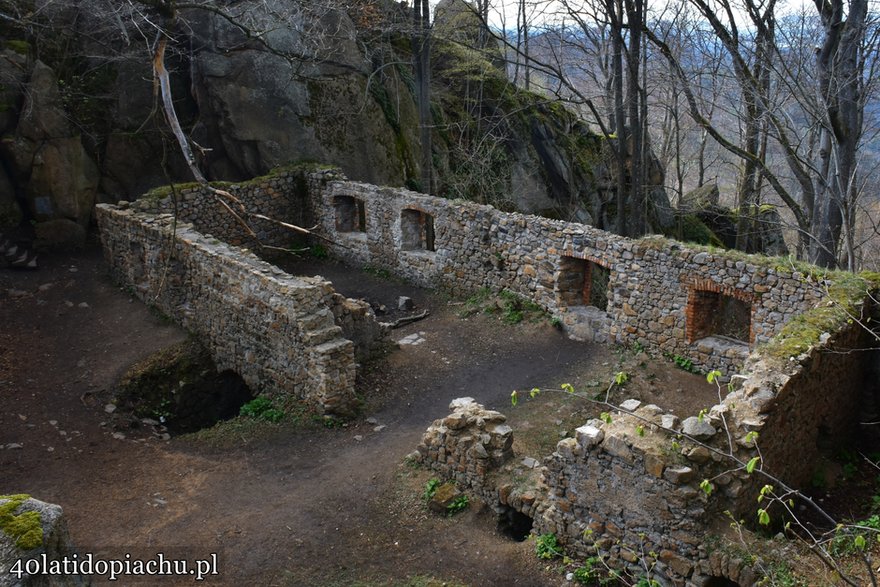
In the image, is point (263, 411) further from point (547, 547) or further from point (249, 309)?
point (547, 547)

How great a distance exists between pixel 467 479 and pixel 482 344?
4.87m

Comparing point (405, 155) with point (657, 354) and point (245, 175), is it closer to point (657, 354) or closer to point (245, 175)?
point (245, 175)

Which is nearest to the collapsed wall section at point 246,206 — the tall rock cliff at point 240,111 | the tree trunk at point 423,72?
the tall rock cliff at point 240,111

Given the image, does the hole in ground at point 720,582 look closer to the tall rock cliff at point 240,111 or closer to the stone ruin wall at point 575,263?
the stone ruin wall at point 575,263

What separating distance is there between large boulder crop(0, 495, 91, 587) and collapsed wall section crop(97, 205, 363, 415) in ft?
16.7

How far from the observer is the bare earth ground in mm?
7866

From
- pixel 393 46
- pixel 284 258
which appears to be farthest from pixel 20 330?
pixel 393 46

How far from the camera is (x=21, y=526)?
4504 mm

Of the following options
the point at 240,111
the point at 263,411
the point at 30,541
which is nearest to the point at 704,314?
the point at 263,411

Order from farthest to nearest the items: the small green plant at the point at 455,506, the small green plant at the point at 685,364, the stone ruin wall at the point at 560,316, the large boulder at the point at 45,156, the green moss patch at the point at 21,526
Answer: the large boulder at the point at 45,156 < the small green plant at the point at 685,364 < the small green plant at the point at 455,506 < the stone ruin wall at the point at 560,316 < the green moss patch at the point at 21,526

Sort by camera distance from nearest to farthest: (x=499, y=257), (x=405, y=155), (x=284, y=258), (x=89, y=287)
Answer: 1. (x=499, y=257)
2. (x=89, y=287)
3. (x=284, y=258)
4. (x=405, y=155)

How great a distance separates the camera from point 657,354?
1206 centimetres

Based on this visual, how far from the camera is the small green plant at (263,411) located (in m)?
11.2

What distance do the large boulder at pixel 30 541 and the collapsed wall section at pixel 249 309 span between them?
508cm
